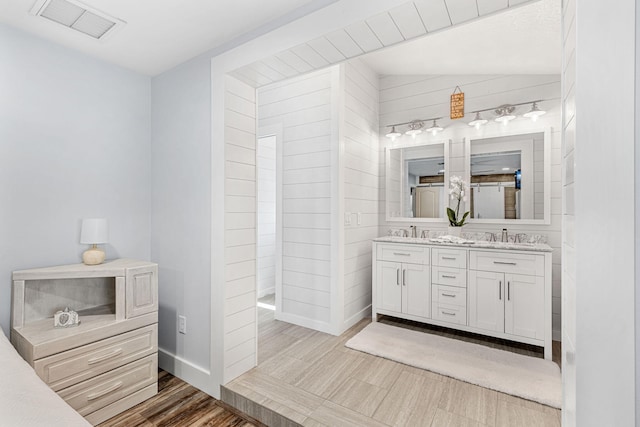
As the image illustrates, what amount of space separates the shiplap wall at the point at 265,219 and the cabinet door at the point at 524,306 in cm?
301

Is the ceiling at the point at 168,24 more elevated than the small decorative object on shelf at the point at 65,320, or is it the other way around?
the ceiling at the point at 168,24

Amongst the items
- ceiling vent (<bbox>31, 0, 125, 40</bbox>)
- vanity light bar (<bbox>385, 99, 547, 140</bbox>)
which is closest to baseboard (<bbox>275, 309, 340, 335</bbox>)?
vanity light bar (<bbox>385, 99, 547, 140</bbox>)

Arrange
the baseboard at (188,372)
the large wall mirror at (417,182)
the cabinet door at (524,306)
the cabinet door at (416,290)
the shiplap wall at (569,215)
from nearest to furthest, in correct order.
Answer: the shiplap wall at (569,215), the baseboard at (188,372), the cabinet door at (524,306), the cabinet door at (416,290), the large wall mirror at (417,182)

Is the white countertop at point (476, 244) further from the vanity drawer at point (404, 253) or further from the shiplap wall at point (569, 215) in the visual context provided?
the shiplap wall at point (569, 215)

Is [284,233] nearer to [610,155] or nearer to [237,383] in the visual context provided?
[237,383]

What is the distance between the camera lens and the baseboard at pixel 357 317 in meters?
3.17

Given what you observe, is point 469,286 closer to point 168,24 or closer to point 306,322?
point 306,322

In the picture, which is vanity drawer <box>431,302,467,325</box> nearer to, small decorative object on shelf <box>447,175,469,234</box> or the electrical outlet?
small decorative object on shelf <box>447,175,469,234</box>

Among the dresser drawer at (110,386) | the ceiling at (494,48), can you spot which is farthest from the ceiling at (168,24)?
the dresser drawer at (110,386)

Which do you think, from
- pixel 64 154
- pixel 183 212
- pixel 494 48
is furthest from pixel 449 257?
pixel 64 154

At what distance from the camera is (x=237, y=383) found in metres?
2.16

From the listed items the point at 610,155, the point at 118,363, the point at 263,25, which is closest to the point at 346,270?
the point at 118,363

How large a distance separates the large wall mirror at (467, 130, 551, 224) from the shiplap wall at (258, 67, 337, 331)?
154 cm

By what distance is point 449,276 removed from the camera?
2957mm
